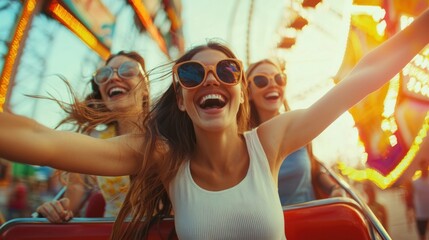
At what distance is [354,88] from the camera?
1.52 metres

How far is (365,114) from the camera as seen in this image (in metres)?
11.9

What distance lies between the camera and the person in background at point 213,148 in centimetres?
139

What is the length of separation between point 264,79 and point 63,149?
6.31 feet

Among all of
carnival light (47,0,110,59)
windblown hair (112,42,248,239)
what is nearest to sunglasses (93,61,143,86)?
windblown hair (112,42,248,239)

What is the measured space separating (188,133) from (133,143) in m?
0.27

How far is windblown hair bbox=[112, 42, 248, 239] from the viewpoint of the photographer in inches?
62.2

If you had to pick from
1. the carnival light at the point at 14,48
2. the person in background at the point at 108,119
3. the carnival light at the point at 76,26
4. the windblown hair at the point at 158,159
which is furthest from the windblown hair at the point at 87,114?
the carnival light at the point at 76,26

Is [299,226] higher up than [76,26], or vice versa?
[76,26]

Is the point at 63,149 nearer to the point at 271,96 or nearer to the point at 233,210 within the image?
the point at 233,210

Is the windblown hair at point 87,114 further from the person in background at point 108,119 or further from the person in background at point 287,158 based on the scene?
the person in background at point 287,158

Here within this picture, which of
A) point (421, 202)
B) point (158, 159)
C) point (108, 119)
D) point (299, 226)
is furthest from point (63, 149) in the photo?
point (421, 202)

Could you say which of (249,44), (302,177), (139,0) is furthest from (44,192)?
(302,177)

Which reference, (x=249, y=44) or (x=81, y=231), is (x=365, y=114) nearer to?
(x=249, y=44)

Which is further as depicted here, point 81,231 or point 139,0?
point 139,0
